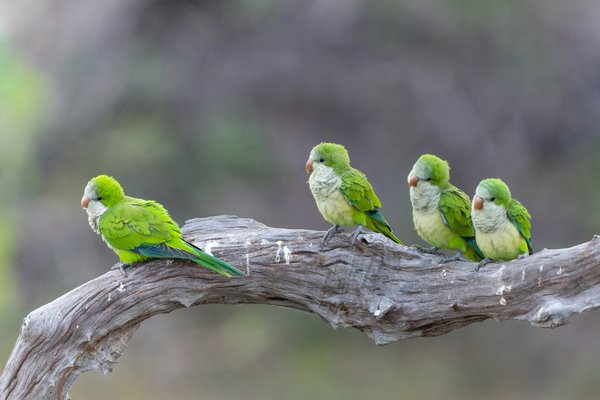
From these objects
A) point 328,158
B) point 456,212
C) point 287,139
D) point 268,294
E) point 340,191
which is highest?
point 287,139

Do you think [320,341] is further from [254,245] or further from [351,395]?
[254,245]

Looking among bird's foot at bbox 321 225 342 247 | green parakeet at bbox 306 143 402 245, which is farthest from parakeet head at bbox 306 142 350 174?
bird's foot at bbox 321 225 342 247

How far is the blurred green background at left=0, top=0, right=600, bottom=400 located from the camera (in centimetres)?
854

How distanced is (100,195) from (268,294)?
2.76ft

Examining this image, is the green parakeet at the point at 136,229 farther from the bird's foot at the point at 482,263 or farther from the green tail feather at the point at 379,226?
the bird's foot at the point at 482,263

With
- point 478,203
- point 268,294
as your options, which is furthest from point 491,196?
point 268,294

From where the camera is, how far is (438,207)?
3.82 metres

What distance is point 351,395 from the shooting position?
8.67m

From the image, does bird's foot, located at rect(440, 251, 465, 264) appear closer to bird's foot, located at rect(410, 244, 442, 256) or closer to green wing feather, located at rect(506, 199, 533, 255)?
bird's foot, located at rect(410, 244, 442, 256)

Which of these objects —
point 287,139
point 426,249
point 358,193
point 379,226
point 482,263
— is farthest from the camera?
point 287,139

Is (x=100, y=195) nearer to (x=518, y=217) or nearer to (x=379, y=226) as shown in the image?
(x=379, y=226)

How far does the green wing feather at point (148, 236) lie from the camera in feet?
12.4

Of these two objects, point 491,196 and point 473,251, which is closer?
point 491,196

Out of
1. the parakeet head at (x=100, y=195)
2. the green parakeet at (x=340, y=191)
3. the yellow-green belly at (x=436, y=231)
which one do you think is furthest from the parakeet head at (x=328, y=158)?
the parakeet head at (x=100, y=195)
